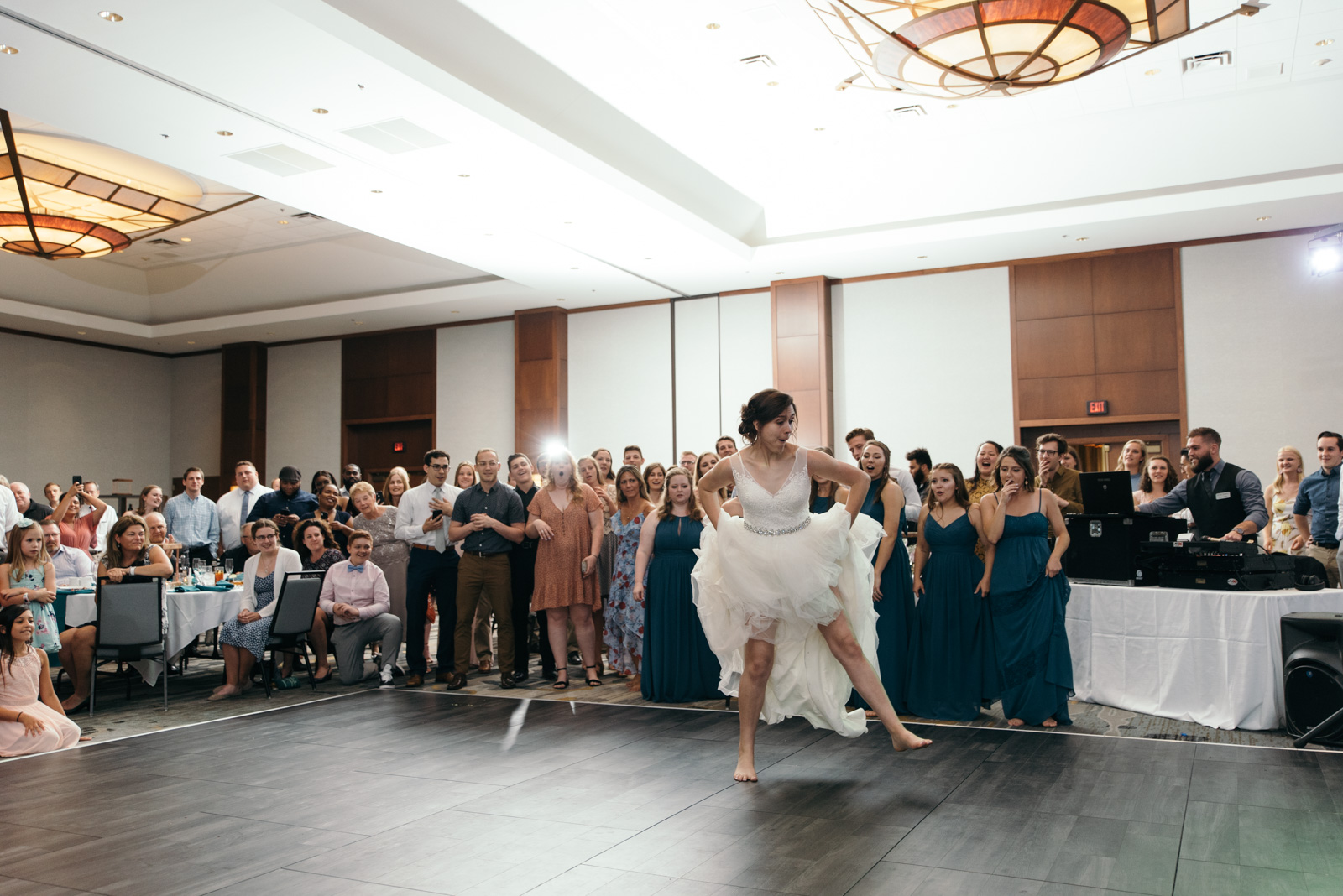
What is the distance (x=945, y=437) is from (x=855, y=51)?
5.66m

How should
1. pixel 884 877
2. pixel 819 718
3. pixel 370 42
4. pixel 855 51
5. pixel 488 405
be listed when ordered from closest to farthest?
pixel 884 877 < pixel 819 718 < pixel 370 42 < pixel 855 51 < pixel 488 405

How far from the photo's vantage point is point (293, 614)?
21.7 ft

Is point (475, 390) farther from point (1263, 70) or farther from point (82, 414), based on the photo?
point (1263, 70)

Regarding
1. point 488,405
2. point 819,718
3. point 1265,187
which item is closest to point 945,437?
point 1265,187

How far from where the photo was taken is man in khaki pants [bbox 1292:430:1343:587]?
6559 millimetres

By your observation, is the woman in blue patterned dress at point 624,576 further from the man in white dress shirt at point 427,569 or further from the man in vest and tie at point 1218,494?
the man in vest and tie at point 1218,494

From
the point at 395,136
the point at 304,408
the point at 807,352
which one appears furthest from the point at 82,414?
the point at 807,352

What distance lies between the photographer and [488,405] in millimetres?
14461

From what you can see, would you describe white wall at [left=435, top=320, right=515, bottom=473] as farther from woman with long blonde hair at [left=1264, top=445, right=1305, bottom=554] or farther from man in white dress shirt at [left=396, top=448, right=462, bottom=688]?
woman with long blonde hair at [left=1264, top=445, right=1305, bottom=554]

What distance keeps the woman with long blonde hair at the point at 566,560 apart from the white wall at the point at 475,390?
7579 mm

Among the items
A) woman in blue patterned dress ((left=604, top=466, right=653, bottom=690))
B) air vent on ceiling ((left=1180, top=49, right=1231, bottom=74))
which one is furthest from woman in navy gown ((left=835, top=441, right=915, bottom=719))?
air vent on ceiling ((left=1180, top=49, right=1231, bottom=74))

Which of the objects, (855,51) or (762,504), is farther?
(855,51)

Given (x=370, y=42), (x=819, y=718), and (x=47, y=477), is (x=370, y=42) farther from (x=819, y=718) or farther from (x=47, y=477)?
(x=47, y=477)

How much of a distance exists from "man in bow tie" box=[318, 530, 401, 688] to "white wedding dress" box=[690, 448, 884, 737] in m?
3.19
